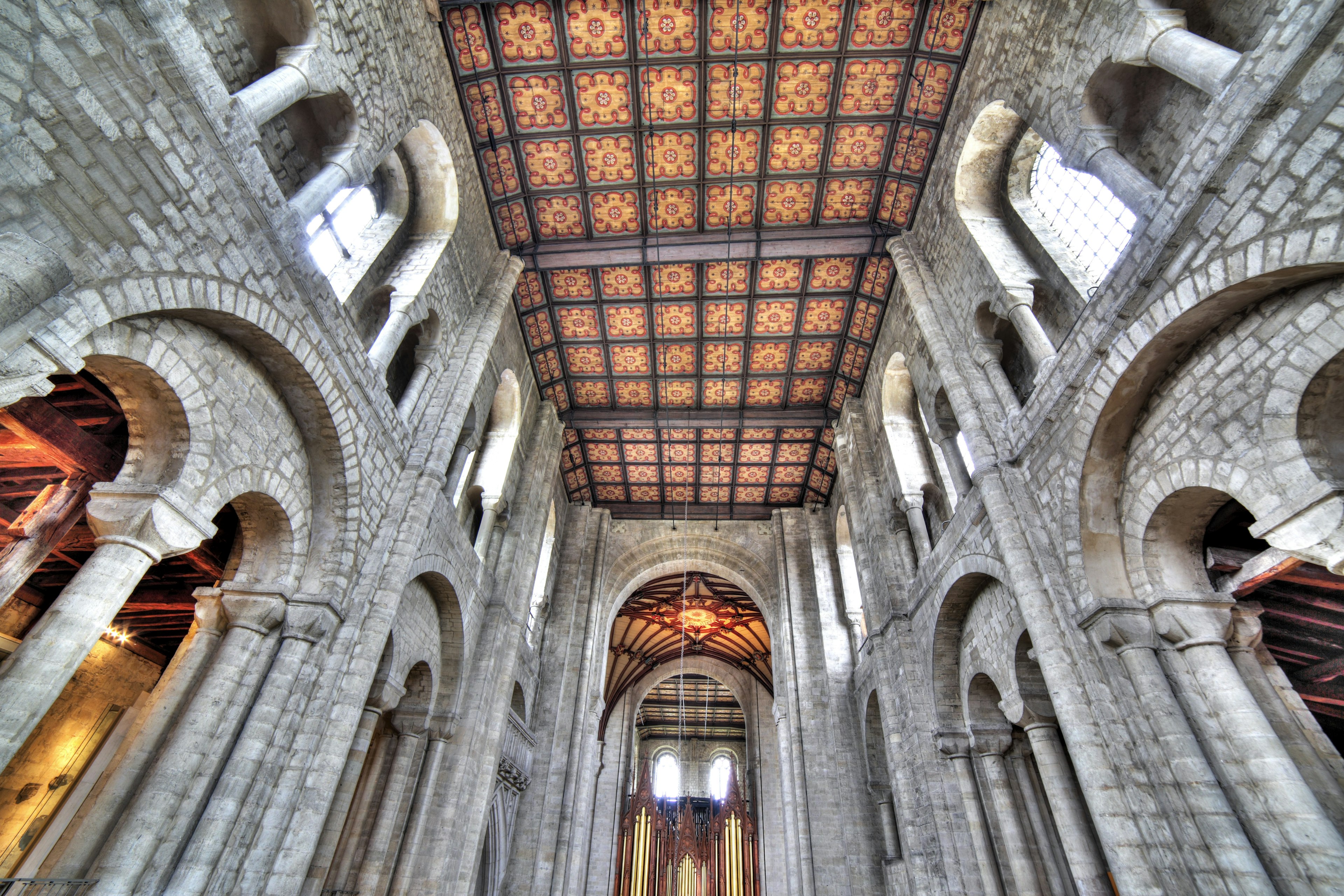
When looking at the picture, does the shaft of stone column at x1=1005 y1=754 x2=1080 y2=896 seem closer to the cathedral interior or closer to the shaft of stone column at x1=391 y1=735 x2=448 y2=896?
the cathedral interior

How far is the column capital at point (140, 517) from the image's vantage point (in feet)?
15.0

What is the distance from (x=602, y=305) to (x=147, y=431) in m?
9.23

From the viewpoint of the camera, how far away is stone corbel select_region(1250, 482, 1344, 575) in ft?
13.4

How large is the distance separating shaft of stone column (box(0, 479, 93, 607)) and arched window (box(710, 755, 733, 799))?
29.3 metres

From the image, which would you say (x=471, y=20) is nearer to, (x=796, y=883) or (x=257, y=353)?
(x=257, y=353)

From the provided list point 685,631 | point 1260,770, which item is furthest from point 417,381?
point 685,631

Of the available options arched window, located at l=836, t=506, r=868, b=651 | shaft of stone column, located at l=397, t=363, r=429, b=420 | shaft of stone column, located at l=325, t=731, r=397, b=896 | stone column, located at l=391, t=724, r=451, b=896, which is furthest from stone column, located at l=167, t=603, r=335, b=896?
arched window, located at l=836, t=506, r=868, b=651

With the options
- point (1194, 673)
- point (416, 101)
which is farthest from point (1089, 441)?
point (416, 101)

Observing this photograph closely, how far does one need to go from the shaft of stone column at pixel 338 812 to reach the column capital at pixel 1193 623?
774 cm

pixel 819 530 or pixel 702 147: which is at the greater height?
pixel 702 147

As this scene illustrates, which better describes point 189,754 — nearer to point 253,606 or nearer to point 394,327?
point 253,606

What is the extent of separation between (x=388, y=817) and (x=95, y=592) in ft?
19.0

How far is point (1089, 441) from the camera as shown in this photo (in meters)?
5.97

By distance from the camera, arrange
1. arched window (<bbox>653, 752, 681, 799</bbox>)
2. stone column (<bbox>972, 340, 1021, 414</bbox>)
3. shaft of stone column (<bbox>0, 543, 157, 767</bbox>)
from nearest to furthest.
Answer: shaft of stone column (<bbox>0, 543, 157, 767</bbox>) → stone column (<bbox>972, 340, 1021, 414</bbox>) → arched window (<bbox>653, 752, 681, 799</bbox>)
